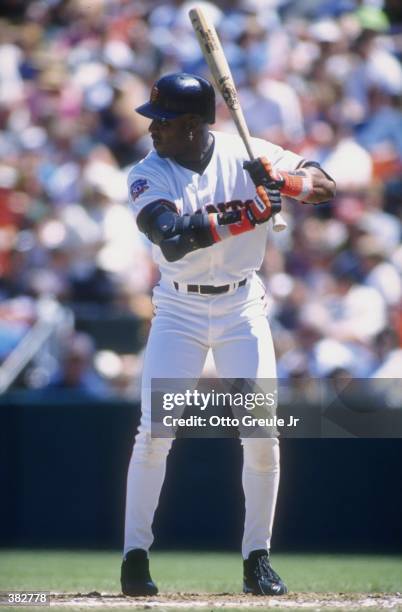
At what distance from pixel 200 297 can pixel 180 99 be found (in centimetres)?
79

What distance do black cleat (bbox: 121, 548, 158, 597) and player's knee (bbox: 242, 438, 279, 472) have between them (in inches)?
21.9

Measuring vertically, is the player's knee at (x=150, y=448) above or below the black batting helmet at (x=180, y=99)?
below

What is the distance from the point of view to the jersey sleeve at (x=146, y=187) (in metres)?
4.98

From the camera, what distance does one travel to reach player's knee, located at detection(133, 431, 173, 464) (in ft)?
16.4

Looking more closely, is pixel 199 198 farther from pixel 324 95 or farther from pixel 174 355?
pixel 324 95

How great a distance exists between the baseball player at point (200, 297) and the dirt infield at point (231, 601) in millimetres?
114

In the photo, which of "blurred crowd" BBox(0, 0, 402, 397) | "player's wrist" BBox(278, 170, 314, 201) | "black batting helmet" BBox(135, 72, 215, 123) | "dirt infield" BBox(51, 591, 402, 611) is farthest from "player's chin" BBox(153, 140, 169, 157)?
"blurred crowd" BBox(0, 0, 402, 397)

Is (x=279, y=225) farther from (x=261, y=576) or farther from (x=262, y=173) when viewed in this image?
(x=261, y=576)

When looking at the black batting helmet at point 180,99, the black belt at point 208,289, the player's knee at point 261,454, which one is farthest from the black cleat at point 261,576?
the black batting helmet at point 180,99

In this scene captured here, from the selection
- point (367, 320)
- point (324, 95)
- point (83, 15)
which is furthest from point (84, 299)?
point (83, 15)

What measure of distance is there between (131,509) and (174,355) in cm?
63

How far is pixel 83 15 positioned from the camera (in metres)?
11.8

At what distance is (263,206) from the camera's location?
189 inches

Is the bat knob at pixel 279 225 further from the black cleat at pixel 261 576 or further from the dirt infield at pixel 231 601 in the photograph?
the dirt infield at pixel 231 601
